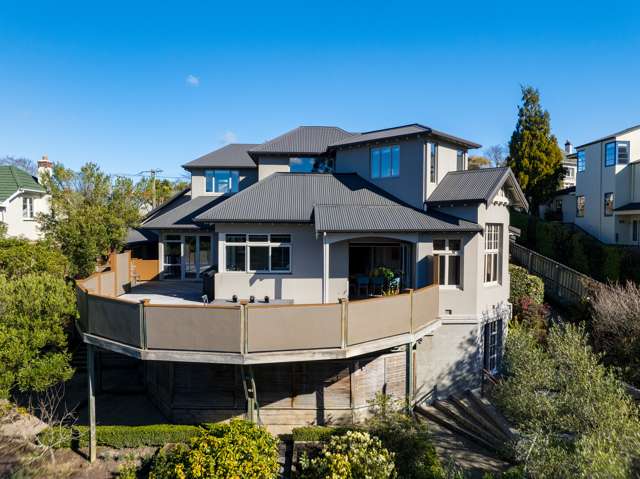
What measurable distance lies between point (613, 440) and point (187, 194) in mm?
21767

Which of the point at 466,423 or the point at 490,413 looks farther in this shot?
the point at 490,413

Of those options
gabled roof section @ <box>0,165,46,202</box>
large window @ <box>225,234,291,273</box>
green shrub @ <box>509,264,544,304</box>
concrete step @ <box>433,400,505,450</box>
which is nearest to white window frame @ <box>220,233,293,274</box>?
large window @ <box>225,234,291,273</box>

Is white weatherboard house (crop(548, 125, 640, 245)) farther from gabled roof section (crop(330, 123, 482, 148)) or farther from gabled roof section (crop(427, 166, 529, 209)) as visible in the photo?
gabled roof section (crop(330, 123, 482, 148))

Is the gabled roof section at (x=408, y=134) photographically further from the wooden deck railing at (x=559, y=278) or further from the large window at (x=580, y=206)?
the large window at (x=580, y=206)

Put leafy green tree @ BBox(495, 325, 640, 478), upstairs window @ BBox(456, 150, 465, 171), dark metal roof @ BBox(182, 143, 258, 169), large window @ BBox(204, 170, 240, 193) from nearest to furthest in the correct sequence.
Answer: leafy green tree @ BBox(495, 325, 640, 478) < upstairs window @ BBox(456, 150, 465, 171) < dark metal roof @ BBox(182, 143, 258, 169) < large window @ BBox(204, 170, 240, 193)

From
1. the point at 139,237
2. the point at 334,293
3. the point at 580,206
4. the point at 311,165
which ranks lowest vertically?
the point at 334,293

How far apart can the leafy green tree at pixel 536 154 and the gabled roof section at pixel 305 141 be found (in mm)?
17904

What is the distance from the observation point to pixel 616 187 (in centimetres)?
2725

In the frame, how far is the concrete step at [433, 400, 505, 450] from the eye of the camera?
11.8 meters

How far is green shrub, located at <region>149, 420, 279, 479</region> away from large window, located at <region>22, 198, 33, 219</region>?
29702 millimetres

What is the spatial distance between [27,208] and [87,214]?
14.6 m

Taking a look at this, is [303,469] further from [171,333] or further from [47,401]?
[47,401]

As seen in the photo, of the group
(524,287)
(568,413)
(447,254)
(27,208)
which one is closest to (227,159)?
(447,254)

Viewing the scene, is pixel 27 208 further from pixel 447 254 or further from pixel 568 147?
pixel 568 147
